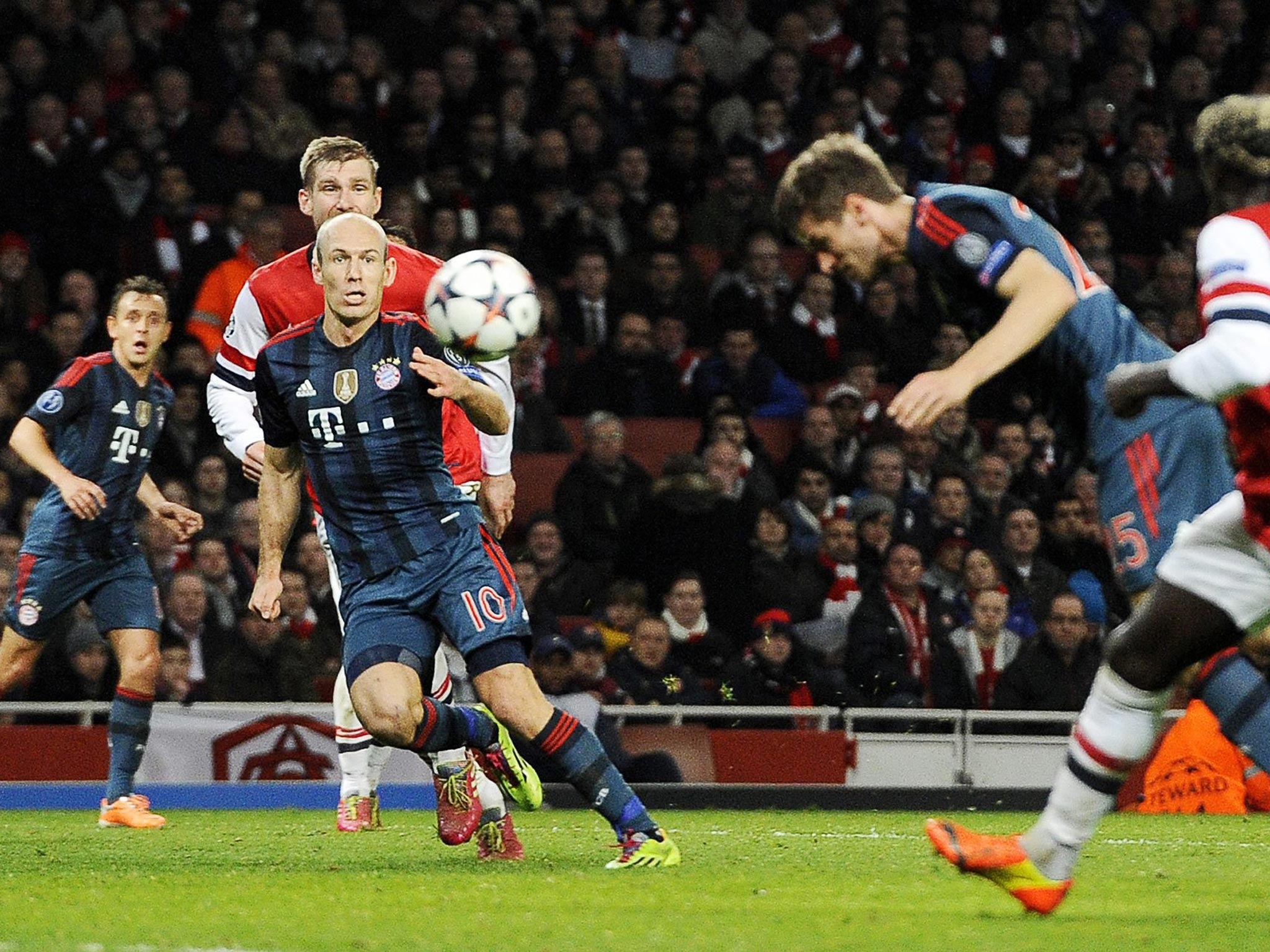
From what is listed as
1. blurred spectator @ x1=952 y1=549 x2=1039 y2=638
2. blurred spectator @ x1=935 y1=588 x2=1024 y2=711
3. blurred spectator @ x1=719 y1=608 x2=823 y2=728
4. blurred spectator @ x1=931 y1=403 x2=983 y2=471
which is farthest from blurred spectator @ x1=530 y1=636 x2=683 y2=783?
blurred spectator @ x1=931 y1=403 x2=983 y2=471

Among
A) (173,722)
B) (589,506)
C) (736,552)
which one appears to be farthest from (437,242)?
(173,722)

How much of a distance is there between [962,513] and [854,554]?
103 cm

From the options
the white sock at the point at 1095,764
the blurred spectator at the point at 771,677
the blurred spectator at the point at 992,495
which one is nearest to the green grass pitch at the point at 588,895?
the white sock at the point at 1095,764

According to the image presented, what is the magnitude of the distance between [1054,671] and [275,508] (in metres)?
6.43

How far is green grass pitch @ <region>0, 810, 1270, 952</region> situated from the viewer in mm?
4730

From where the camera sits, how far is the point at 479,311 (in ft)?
21.0

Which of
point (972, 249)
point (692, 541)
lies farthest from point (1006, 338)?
point (692, 541)

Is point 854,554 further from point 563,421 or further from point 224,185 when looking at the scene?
point 224,185

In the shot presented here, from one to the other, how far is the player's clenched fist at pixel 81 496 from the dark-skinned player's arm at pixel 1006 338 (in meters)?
4.79

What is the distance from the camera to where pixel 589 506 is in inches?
522

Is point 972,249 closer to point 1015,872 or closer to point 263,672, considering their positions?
point 1015,872

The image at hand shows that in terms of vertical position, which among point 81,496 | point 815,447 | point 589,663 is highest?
point 81,496

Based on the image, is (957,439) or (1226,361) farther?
(957,439)

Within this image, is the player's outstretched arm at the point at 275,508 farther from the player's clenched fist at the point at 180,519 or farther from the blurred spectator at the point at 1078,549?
the blurred spectator at the point at 1078,549
